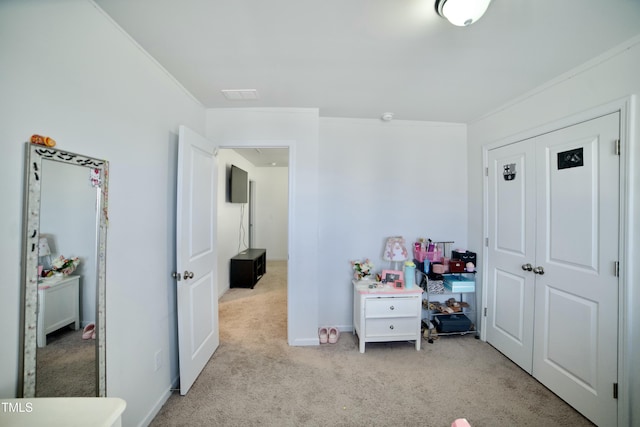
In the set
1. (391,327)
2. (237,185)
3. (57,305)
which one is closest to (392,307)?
(391,327)

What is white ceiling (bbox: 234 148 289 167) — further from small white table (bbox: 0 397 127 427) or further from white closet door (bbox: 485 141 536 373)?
small white table (bbox: 0 397 127 427)

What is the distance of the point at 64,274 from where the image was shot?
1.05 meters

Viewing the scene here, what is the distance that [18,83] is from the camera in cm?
89

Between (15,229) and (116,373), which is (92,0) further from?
(116,373)

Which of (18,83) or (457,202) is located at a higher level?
(18,83)

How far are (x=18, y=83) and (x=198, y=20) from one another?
2.75 feet

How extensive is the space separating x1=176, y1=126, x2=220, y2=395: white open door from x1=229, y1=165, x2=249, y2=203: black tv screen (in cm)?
191

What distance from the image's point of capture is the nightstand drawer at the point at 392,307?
233 centimetres

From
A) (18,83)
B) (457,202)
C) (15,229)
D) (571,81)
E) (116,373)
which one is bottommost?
(116,373)

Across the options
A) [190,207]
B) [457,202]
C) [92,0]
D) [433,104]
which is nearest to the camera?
[92,0]

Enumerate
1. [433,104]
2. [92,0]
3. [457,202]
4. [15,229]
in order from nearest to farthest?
1. [15,229]
2. [92,0]
3. [433,104]
4. [457,202]

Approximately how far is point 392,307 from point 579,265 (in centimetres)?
142

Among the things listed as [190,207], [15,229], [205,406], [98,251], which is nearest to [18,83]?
[15,229]

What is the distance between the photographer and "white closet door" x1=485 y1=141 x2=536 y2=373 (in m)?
2.07
